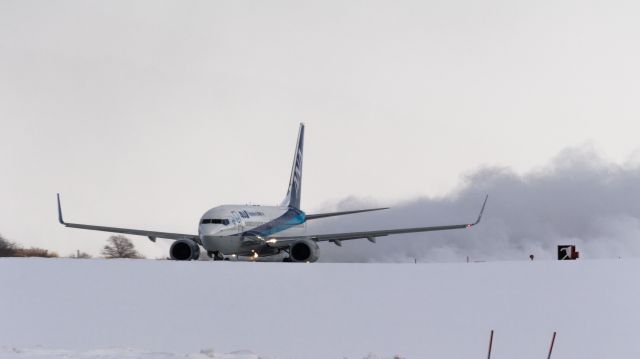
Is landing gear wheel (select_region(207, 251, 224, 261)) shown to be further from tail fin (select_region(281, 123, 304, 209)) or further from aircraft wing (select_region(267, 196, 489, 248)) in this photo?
tail fin (select_region(281, 123, 304, 209))

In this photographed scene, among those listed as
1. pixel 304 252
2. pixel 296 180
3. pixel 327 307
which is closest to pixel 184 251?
pixel 304 252

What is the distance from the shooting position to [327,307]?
4016 centimetres

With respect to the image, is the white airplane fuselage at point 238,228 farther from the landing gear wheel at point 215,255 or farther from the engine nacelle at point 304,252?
the engine nacelle at point 304,252

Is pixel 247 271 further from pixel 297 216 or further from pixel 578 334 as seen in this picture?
pixel 297 216

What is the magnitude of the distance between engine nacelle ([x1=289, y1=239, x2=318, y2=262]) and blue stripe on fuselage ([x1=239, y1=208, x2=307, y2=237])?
3.45 meters

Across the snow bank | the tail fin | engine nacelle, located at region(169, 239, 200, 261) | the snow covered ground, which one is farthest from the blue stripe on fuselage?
the snow bank

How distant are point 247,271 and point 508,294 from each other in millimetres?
12424

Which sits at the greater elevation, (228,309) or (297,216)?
(297,216)

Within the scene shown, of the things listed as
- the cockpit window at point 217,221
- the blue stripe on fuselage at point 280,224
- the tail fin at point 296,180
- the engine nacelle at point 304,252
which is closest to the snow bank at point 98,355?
the cockpit window at point 217,221

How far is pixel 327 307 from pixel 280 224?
26.9m

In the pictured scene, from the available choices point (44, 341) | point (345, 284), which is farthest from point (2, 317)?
point (345, 284)

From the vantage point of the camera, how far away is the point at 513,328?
4025cm

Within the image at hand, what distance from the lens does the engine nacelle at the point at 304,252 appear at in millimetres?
59375

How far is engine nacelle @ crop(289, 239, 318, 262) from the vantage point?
195 ft
